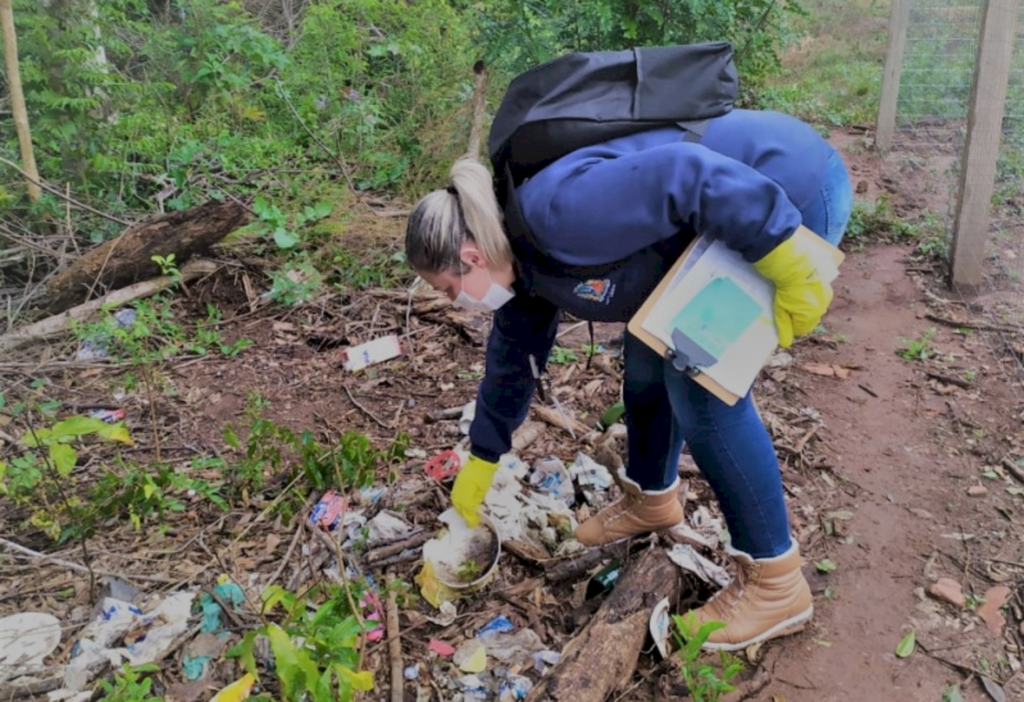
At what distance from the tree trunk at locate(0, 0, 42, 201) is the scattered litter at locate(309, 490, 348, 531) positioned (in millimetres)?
2731

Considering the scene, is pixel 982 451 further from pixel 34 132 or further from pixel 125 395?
pixel 34 132

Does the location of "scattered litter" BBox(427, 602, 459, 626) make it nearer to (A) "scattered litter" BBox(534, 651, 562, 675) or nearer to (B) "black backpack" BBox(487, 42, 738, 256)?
(A) "scattered litter" BBox(534, 651, 562, 675)

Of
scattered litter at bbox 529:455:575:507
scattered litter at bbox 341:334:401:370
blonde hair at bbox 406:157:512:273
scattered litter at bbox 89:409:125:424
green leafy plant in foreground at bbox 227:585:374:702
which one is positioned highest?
blonde hair at bbox 406:157:512:273

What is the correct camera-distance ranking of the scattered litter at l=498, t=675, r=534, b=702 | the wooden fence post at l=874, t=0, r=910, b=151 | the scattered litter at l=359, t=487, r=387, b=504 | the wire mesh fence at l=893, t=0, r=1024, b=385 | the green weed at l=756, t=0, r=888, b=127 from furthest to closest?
the green weed at l=756, t=0, r=888, b=127 < the wooden fence post at l=874, t=0, r=910, b=151 < the wire mesh fence at l=893, t=0, r=1024, b=385 < the scattered litter at l=359, t=487, r=387, b=504 < the scattered litter at l=498, t=675, r=534, b=702

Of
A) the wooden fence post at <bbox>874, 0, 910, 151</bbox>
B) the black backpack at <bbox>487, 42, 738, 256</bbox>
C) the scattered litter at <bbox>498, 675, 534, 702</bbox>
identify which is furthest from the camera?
the wooden fence post at <bbox>874, 0, 910, 151</bbox>

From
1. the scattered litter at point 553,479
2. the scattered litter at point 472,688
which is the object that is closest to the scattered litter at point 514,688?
the scattered litter at point 472,688

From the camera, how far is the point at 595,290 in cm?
181

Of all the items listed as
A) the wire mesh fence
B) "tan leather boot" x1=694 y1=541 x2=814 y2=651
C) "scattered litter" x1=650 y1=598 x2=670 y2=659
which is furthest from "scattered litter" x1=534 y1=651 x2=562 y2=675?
the wire mesh fence

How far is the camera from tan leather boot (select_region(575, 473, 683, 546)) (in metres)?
2.42

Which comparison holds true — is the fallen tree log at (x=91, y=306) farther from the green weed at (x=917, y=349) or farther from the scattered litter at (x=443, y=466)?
the green weed at (x=917, y=349)

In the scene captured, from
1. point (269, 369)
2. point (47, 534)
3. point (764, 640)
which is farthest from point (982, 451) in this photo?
point (47, 534)

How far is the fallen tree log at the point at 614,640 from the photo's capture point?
191 cm

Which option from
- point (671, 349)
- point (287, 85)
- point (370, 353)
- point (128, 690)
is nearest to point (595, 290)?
point (671, 349)

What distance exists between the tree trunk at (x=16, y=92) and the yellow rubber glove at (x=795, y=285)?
12.9 feet
